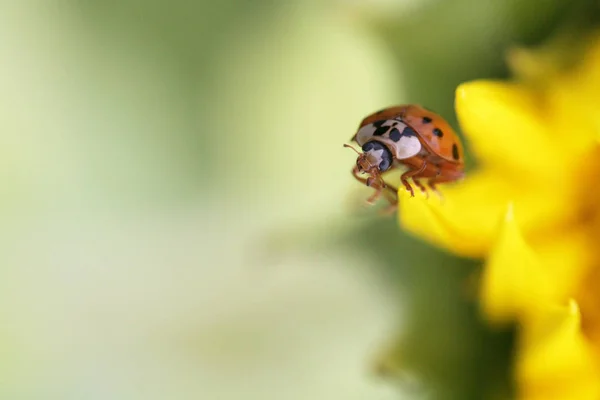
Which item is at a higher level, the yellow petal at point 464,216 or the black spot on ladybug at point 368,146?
the black spot on ladybug at point 368,146

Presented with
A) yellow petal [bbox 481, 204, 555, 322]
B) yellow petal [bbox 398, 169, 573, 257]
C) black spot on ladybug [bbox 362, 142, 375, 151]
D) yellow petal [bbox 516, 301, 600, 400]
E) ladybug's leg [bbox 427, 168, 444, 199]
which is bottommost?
yellow petal [bbox 516, 301, 600, 400]

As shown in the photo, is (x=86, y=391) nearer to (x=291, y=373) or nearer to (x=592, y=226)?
(x=291, y=373)

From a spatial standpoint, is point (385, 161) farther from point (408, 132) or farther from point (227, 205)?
→ point (227, 205)

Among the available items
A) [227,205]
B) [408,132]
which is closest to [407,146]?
[408,132]

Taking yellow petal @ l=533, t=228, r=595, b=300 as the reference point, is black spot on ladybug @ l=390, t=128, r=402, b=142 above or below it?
above

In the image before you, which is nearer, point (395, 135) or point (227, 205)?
point (395, 135)
